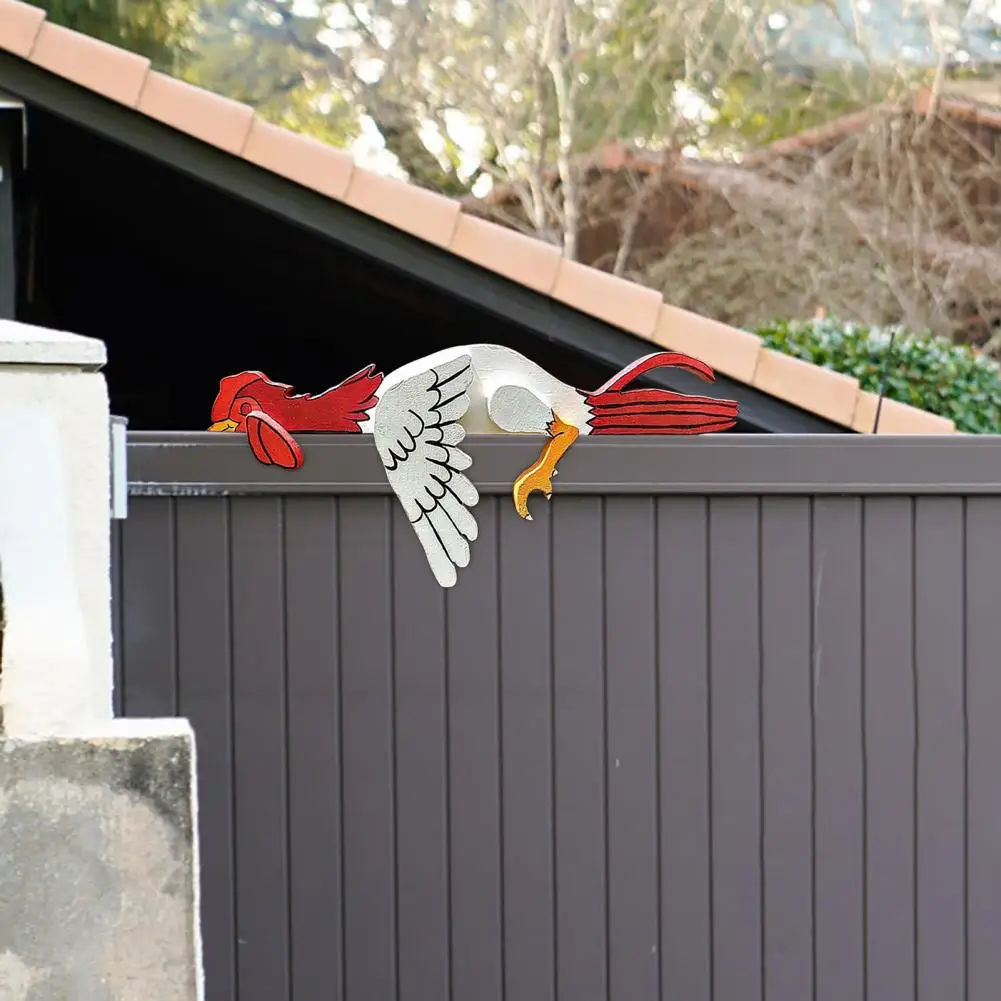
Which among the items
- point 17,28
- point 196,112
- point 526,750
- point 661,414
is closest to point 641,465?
point 661,414

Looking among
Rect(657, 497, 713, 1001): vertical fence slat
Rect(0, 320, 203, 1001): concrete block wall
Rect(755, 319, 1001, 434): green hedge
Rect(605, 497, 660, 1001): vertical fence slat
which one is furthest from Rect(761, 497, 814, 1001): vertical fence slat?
Rect(755, 319, 1001, 434): green hedge

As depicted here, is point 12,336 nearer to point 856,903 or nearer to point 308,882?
point 308,882

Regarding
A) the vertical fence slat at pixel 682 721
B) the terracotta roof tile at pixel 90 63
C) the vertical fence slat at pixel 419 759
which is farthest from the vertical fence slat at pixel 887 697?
the terracotta roof tile at pixel 90 63

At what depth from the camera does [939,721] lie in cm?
293

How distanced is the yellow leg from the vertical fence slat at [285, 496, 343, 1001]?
43 centimetres

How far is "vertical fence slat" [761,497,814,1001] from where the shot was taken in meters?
2.89

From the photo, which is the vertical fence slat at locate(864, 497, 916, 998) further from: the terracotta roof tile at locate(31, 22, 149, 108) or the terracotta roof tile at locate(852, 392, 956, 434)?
the terracotta roof tile at locate(31, 22, 149, 108)

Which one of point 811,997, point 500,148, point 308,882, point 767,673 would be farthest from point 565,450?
point 500,148

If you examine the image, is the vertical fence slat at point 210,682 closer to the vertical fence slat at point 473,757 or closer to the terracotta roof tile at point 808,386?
the vertical fence slat at point 473,757

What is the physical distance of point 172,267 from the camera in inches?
250

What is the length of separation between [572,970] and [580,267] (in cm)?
212

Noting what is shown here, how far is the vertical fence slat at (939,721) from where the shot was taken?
9.59 ft

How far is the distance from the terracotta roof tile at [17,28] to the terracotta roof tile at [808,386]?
2.44 metres

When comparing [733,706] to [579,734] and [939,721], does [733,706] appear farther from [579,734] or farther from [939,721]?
[939,721]
